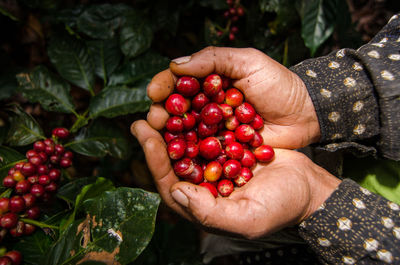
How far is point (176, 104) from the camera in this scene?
139 centimetres

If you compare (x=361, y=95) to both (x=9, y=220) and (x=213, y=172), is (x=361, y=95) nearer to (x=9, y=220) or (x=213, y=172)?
(x=213, y=172)

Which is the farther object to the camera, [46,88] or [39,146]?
[46,88]

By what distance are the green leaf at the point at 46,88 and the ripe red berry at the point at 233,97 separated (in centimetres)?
91

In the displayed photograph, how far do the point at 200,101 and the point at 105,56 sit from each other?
0.75 metres

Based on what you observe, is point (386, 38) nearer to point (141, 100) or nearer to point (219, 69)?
point (219, 69)

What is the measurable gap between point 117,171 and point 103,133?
1.00 m

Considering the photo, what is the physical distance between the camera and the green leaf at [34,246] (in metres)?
1.09

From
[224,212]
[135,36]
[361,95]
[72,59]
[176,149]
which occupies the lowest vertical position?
[224,212]

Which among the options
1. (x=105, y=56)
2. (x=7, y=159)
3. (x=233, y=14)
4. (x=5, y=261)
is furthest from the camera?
(x=233, y=14)

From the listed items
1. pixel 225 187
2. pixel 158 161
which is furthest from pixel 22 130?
pixel 225 187

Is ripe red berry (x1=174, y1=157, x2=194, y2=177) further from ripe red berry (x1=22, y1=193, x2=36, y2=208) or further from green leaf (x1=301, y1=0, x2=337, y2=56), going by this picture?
green leaf (x1=301, y1=0, x2=337, y2=56)

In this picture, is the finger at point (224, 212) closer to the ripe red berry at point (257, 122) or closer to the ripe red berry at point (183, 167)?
the ripe red berry at point (183, 167)

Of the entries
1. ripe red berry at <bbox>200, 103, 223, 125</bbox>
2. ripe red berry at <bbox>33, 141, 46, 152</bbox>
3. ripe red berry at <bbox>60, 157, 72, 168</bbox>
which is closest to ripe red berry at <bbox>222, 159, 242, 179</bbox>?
ripe red berry at <bbox>200, 103, 223, 125</bbox>

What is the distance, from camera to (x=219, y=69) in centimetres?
146
